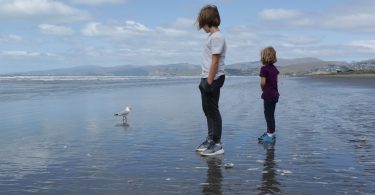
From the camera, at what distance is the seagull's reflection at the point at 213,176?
588cm

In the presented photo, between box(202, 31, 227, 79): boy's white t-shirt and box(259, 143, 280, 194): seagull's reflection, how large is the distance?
1.59m

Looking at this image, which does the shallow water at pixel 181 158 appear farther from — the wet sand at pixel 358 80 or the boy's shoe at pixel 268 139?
the wet sand at pixel 358 80

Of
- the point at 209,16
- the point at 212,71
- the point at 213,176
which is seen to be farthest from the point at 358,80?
the point at 213,176

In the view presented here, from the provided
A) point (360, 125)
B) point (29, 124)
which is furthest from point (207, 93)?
point (29, 124)

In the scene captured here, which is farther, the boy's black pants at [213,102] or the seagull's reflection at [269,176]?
the boy's black pants at [213,102]

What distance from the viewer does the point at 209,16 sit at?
8227 mm

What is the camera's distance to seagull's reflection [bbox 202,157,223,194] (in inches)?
231

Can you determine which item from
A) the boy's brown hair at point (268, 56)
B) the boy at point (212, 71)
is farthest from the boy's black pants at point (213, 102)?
the boy's brown hair at point (268, 56)

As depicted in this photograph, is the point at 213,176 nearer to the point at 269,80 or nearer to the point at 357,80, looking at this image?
the point at 269,80

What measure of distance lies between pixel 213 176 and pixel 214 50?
7.52ft

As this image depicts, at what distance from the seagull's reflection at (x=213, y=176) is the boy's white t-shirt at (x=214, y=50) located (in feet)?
4.71

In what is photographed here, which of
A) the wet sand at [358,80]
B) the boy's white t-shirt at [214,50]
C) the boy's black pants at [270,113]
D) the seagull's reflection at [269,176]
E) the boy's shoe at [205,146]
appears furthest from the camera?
the wet sand at [358,80]

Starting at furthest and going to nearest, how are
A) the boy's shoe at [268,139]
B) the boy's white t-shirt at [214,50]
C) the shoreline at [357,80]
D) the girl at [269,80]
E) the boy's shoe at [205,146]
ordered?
the shoreline at [357,80], the girl at [269,80], the boy's shoe at [268,139], the boy's shoe at [205,146], the boy's white t-shirt at [214,50]

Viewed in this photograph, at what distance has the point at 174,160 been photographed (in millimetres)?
7754
